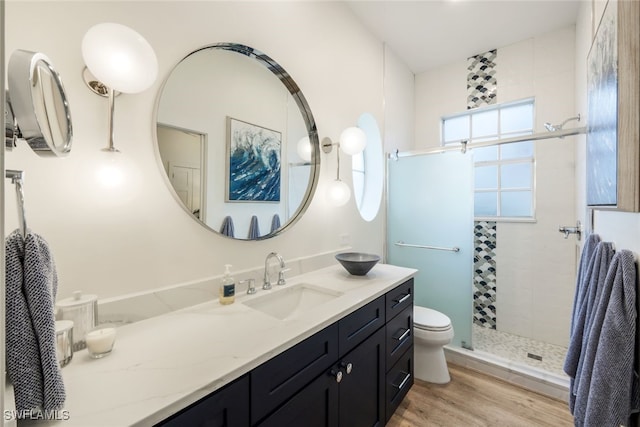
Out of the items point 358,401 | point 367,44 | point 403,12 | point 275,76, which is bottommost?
point 358,401

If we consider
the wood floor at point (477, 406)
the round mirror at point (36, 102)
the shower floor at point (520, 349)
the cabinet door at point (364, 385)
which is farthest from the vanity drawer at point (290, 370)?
the shower floor at point (520, 349)

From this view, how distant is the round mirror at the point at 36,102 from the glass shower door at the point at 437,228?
2.35 m

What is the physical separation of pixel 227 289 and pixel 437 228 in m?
1.86

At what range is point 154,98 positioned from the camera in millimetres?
1036

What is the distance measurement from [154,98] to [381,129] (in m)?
1.93

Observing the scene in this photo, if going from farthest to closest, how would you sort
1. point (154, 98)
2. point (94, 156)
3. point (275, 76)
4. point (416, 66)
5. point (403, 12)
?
point (416, 66)
point (403, 12)
point (275, 76)
point (154, 98)
point (94, 156)

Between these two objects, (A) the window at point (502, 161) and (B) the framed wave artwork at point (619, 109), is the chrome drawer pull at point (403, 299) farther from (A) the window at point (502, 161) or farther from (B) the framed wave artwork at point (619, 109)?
(A) the window at point (502, 161)

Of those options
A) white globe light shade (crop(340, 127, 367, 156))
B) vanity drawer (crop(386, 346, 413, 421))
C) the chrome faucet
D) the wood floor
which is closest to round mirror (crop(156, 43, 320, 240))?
the chrome faucet

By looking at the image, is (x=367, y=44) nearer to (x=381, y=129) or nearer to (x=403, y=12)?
(x=403, y=12)

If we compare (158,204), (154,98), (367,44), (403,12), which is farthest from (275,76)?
(403,12)

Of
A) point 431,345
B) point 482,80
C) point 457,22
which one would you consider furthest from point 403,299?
point 482,80

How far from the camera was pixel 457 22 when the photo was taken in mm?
2262

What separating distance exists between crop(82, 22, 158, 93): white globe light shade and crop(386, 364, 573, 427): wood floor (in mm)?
2095

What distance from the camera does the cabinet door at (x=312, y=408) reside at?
84cm
